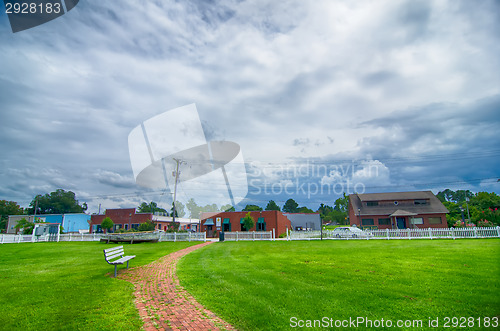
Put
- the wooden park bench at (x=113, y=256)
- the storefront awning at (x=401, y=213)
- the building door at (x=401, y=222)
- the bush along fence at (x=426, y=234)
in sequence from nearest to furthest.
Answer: the wooden park bench at (x=113, y=256) → the bush along fence at (x=426, y=234) → the storefront awning at (x=401, y=213) → the building door at (x=401, y=222)

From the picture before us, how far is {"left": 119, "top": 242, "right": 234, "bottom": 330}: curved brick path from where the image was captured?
16.5ft

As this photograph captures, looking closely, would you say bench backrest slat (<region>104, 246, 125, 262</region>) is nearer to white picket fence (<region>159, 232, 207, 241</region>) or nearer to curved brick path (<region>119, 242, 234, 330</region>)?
curved brick path (<region>119, 242, 234, 330</region>)

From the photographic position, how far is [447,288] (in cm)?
667

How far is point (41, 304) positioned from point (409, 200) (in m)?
48.7

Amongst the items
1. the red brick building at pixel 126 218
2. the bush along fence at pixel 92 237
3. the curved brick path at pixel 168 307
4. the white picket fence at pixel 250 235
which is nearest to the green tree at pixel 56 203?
the red brick building at pixel 126 218

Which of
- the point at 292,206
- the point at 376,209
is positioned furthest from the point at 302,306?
the point at 292,206

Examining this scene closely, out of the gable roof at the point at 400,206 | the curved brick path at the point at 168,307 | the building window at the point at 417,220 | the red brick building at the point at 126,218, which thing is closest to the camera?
the curved brick path at the point at 168,307

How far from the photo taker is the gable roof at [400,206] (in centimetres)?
4162

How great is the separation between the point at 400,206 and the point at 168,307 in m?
46.5

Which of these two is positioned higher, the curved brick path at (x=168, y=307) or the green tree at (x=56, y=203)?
the green tree at (x=56, y=203)

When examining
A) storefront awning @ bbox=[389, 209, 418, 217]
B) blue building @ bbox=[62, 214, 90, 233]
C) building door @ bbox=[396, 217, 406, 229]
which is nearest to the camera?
storefront awning @ bbox=[389, 209, 418, 217]

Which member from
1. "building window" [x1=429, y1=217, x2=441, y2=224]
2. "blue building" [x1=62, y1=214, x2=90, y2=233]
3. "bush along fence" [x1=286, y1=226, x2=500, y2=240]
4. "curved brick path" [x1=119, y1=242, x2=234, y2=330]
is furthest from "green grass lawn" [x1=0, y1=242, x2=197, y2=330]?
"blue building" [x1=62, y1=214, x2=90, y2=233]

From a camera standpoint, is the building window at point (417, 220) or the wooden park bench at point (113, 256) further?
the building window at point (417, 220)

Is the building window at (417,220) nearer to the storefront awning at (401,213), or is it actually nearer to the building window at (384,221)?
the storefront awning at (401,213)
